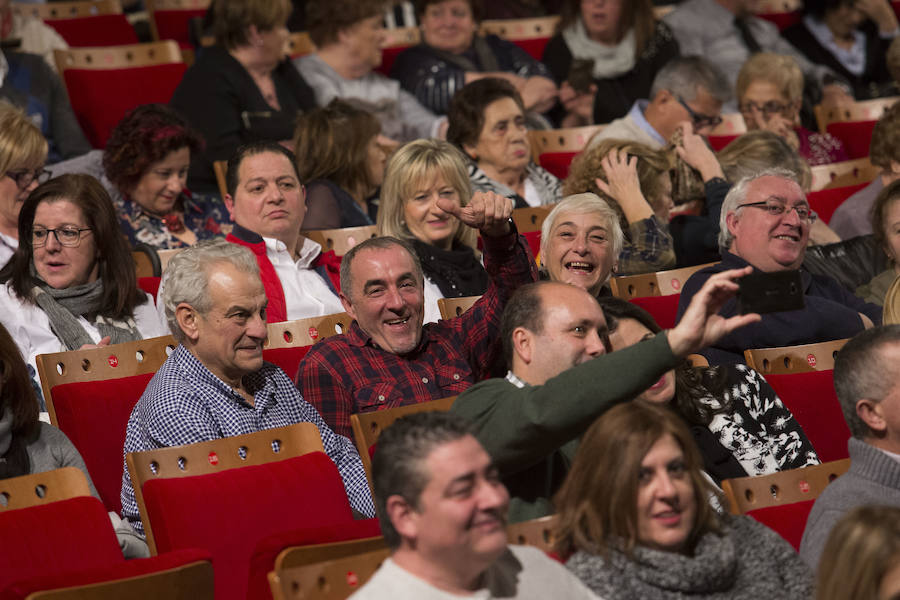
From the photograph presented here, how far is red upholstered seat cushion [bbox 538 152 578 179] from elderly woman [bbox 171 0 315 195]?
1.10m

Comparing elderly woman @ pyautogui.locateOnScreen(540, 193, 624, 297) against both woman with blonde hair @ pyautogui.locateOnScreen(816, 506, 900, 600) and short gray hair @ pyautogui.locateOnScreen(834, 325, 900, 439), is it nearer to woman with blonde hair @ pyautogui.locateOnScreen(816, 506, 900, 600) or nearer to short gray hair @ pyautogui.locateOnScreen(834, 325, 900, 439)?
short gray hair @ pyautogui.locateOnScreen(834, 325, 900, 439)

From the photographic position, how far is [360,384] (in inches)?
122

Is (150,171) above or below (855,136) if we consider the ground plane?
above

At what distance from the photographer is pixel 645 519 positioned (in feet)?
6.99

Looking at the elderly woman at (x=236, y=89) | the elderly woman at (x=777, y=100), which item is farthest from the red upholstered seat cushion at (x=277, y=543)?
the elderly woman at (x=777, y=100)

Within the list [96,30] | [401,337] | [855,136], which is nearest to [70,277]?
[401,337]

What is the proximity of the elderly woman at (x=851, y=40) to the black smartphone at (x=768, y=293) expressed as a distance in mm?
4987

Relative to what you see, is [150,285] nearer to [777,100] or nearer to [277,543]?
[277,543]

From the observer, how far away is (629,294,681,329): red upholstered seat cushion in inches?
Result: 147

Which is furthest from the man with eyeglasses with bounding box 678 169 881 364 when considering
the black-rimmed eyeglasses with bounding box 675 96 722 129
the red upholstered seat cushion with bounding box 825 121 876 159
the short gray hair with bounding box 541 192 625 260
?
the red upholstered seat cushion with bounding box 825 121 876 159

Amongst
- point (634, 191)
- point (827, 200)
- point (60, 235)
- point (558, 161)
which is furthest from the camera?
point (558, 161)

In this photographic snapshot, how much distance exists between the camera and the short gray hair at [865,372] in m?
2.55

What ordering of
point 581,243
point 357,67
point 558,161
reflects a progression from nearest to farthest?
point 581,243 → point 558,161 → point 357,67

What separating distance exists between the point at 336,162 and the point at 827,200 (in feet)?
6.46
